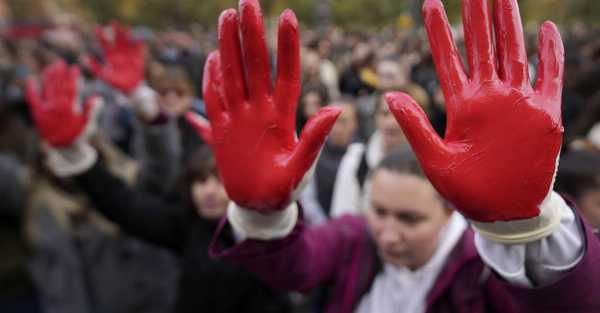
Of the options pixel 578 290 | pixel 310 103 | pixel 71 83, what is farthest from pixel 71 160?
pixel 578 290

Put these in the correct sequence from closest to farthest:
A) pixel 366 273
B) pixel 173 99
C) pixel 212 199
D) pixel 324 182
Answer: pixel 366 273 < pixel 212 199 < pixel 324 182 < pixel 173 99

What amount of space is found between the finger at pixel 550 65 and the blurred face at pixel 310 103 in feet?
8.33

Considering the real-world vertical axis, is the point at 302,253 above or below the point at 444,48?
below

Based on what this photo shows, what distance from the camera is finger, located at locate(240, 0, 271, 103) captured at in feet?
3.58

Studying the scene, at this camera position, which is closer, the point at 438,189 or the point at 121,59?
the point at 438,189

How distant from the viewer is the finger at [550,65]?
964 millimetres

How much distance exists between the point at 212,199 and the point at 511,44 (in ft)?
4.73

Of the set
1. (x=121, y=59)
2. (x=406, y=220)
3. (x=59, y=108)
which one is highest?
(x=59, y=108)

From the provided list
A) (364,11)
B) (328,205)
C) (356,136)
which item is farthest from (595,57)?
(364,11)

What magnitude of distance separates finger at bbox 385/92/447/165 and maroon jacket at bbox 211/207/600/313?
11.6 inches

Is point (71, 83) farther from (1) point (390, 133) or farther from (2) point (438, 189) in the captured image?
(2) point (438, 189)

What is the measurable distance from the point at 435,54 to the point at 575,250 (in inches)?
17.6

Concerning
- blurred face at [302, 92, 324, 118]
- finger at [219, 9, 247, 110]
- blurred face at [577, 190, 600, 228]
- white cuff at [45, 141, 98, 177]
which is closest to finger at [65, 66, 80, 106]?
white cuff at [45, 141, 98, 177]

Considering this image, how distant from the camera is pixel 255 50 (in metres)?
1.13
